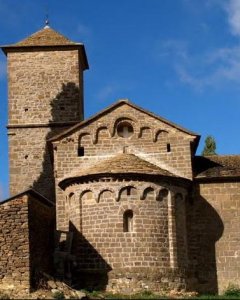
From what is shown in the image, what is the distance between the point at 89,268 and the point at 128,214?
2.22 metres

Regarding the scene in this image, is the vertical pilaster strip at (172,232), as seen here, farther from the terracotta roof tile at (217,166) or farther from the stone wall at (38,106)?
the stone wall at (38,106)

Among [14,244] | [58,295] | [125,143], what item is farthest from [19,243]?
[125,143]

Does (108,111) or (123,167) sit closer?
(123,167)

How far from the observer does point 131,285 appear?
2091 centimetres

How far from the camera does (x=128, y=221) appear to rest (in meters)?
21.6

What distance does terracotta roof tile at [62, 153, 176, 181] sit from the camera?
21766mm

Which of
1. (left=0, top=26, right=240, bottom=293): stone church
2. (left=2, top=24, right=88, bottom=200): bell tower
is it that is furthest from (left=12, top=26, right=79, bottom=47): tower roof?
(left=0, top=26, right=240, bottom=293): stone church

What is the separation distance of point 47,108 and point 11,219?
513 inches

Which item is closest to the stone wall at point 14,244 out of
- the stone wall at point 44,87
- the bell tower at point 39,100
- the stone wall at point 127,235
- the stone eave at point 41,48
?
the stone wall at point 127,235

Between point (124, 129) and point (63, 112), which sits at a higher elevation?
point (63, 112)

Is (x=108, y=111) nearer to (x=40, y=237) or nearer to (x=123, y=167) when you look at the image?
(x=123, y=167)

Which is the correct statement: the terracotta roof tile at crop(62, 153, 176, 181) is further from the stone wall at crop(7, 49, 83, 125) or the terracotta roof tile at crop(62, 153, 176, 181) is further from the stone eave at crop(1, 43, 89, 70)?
the stone eave at crop(1, 43, 89, 70)

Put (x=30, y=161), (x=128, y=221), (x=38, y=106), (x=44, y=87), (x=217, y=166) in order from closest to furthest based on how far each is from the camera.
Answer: (x=128, y=221) → (x=217, y=166) → (x=30, y=161) → (x=38, y=106) → (x=44, y=87)

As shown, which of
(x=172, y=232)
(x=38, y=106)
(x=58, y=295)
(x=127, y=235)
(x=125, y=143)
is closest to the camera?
(x=58, y=295)
